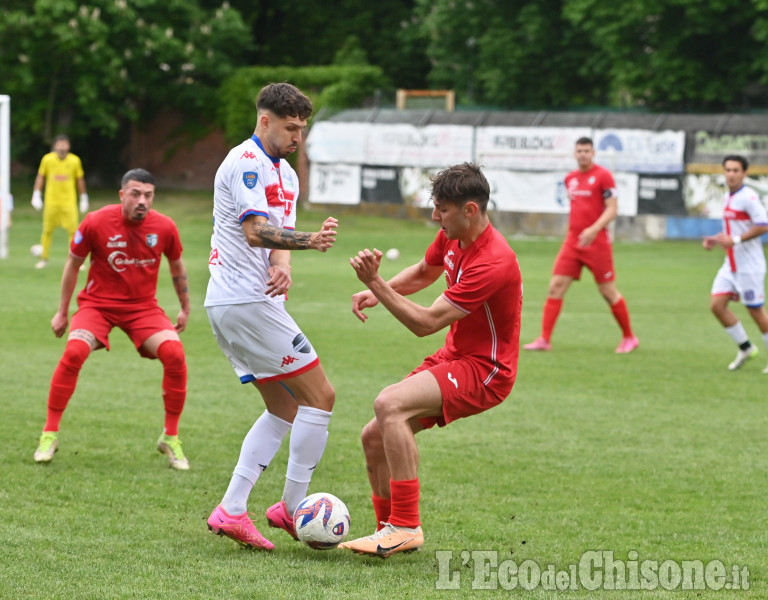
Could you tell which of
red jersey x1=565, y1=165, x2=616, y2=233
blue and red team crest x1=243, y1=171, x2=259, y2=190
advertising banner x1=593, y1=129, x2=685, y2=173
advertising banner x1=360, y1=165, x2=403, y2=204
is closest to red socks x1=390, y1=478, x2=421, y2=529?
blue and red team crest x1=243, y1=171, x2=259, y2=190

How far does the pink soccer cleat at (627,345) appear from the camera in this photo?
1241 centimetres

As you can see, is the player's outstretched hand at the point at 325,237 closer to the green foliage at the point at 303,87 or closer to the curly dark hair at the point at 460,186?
the curly dark hair at the point at 460,186

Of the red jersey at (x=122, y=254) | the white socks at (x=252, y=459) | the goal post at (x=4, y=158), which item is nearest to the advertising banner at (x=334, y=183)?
the goal post at (x=4, y=158)

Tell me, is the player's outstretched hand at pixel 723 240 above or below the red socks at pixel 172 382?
above

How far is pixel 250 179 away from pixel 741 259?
747cm

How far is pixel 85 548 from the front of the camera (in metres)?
5.30

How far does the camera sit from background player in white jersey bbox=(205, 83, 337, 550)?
5.29 metres

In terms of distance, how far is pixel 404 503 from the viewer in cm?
522

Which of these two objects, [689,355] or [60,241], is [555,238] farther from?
[689,355]

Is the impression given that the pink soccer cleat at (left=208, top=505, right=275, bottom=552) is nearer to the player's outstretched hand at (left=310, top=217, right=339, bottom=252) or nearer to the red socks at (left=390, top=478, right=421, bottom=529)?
the red socks at (left=390, top=478, right=421, bottom=529)

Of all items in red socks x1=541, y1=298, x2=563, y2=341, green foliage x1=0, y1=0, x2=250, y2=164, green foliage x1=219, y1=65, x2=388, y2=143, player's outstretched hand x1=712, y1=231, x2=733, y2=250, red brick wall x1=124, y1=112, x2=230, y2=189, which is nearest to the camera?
player's outstretched hand x1=712, y1=231, x2=733, y2=250

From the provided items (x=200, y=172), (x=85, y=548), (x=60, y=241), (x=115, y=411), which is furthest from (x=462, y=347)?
(x=200, y=172)

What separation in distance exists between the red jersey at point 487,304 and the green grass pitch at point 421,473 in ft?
3.05

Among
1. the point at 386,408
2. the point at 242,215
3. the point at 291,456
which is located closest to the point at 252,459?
the point at 291,456
